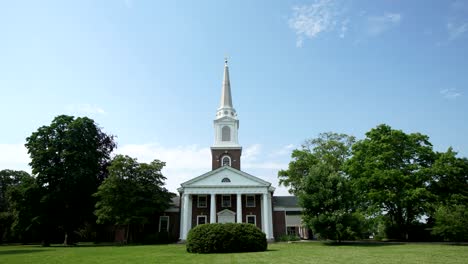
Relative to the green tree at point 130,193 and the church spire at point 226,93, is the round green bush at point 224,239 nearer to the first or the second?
the green tree at point 130,193

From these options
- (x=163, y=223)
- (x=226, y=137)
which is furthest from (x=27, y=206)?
(x=226, y=137)

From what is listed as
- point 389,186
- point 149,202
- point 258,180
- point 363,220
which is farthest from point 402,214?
point 149,202

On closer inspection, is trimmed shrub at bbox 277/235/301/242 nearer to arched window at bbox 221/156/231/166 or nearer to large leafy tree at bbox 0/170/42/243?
arched window at bbox 221/156/231/166

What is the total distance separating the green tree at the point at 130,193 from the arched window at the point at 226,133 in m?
10.8

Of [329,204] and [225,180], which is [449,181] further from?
[225,180]

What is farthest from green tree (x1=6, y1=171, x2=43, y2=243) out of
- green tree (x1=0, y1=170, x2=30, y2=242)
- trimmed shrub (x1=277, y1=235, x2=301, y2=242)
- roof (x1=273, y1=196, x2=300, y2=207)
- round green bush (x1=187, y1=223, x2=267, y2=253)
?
roof (x1=273, y1=196, x2=300, y2=207)

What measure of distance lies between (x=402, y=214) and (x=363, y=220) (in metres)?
7.52

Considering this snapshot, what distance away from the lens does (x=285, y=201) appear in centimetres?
4712

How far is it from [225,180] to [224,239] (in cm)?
1906

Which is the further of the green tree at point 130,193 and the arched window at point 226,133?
the arched window at point 226,133

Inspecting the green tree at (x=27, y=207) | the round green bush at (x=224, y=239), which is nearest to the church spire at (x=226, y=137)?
the green tree at (x=27, y=207)

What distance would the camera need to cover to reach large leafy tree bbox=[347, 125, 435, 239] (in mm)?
32344

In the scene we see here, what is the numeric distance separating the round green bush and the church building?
1595 cm

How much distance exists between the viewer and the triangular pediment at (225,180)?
1613 inches
